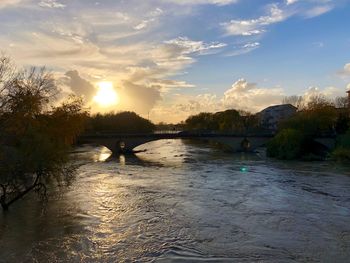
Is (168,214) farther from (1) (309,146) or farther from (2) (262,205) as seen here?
(1) (309,146)

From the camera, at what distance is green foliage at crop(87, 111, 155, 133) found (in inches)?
4104

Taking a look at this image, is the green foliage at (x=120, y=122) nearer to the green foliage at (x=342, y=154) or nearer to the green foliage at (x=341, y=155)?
the green foliage at (x=342, y=154)

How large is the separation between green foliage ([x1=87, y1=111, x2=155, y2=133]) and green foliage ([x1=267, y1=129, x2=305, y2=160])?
164ft

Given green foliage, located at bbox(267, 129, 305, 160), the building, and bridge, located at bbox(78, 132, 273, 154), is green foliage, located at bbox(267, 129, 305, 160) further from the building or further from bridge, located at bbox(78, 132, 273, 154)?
the building

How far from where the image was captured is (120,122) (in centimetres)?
10931

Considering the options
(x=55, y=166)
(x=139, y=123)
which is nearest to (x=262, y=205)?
(x=55, y=166)

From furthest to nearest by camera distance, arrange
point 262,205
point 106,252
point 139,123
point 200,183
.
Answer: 1. point 139,123
2. point 200,183
3. point 262,205
4. point 106,252

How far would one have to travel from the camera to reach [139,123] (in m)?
115

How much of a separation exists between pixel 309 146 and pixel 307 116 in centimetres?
737

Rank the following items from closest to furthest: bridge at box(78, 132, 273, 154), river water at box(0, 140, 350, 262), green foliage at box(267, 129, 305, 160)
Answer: river water at box(0, 140, 350, 262) → green foliage at box(267, 129, 305, 160) → bridge at box(78, 132, 273, 154)

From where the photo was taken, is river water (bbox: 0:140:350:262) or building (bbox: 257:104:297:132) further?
building (bbox: 257:104:297:132)

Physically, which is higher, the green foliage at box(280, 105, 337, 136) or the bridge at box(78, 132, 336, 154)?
the green foliage at box(280, 105, 337, 136)

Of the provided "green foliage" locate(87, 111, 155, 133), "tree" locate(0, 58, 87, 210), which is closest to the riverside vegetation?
"tree" locate(0, 58, 87, 210)

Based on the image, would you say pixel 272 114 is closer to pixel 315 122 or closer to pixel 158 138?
pixel 315 122
